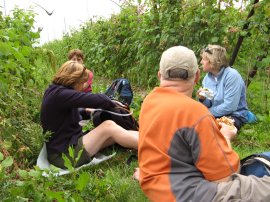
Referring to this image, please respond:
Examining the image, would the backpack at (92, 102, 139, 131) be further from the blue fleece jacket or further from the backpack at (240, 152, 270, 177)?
the backpack at (240, 152, 270, 177)

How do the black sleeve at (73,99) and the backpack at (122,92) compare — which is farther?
the backpack at (122,92)

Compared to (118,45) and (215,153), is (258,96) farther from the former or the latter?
(215,153)

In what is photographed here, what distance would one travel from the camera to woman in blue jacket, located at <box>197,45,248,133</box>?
466 cm

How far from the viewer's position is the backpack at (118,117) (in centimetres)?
432

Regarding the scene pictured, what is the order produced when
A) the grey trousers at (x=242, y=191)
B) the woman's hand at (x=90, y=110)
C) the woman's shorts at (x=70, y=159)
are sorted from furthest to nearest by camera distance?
the woman's hand at (x=90, y=110) < the woman's shorts at (x=70, y=159) < the grey trousers at (x=242, y=191)

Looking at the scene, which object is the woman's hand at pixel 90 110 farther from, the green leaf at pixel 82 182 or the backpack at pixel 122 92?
the green leaf at pixel 82 182

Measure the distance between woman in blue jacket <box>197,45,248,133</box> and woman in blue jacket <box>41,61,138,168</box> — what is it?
123 cm

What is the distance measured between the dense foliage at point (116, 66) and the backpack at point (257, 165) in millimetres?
944

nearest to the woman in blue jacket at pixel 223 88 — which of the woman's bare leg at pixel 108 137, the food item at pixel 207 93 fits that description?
the food item at pixel 207 93

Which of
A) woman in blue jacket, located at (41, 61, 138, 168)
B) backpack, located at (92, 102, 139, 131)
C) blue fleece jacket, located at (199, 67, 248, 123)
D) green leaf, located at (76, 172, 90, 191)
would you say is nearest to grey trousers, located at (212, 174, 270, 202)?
green leaf, located at (76, 172, 90, 191)

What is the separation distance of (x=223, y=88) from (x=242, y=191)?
8.66 ft

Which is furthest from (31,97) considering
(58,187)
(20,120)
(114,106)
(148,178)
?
(148,178)

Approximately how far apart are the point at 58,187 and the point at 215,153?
1.43m

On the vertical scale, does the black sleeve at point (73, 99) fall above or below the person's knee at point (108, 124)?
above
